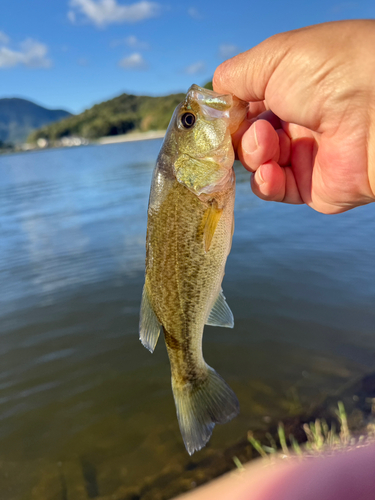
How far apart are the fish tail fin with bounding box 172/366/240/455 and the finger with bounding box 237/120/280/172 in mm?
1673

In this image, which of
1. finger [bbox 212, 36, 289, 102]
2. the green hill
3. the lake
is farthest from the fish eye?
the green hill

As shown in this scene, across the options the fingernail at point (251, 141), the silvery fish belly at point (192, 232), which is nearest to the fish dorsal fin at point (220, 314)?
the silvery fish belly at point (192, 232)

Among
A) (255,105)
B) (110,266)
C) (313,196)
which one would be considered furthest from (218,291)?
(110,266)

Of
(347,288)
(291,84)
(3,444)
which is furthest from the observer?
(347,288)

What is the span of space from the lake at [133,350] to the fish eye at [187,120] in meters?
3.83

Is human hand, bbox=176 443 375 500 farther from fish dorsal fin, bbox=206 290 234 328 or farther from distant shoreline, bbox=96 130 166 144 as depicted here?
distant shoreline, bbox=96 130 166 144

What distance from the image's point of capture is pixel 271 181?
289 cm

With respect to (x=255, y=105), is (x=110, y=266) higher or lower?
lower

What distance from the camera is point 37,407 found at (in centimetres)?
511

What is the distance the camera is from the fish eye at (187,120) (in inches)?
93.6

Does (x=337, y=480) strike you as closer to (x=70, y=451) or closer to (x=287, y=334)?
(x=70, y=451)

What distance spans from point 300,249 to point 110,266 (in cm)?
493

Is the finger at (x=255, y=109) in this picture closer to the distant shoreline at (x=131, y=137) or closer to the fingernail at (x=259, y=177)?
the fingernail at (x=259, y=177)

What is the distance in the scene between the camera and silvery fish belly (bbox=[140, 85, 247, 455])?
7.58 ft
